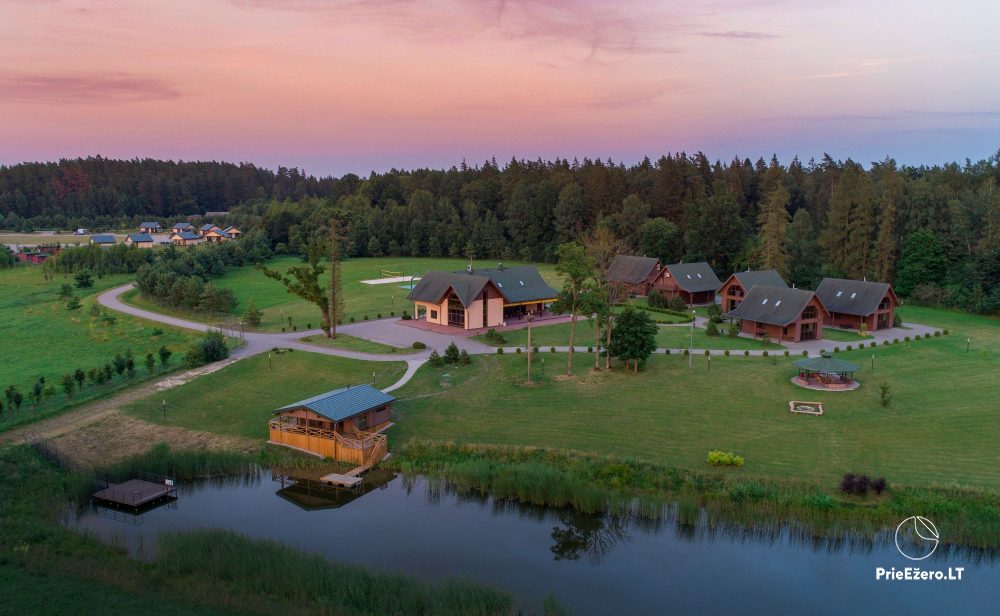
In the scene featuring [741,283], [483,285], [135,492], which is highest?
[483,285]

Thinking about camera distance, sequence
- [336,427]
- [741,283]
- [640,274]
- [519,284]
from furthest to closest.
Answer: [640,274] < [519,284] < [741,283] < [336,427]

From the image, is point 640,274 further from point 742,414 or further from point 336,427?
point 336,427

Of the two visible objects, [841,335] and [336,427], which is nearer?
[336,427]

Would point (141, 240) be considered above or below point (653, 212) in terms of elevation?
below

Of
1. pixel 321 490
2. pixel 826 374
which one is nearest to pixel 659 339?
pixel 826 374

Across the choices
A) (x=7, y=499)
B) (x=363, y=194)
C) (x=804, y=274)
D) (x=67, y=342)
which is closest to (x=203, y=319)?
(x=67, y=342)

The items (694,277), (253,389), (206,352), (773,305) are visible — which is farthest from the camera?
(694,277)

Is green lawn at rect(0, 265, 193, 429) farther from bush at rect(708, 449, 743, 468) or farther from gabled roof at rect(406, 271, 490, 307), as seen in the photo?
bush at rect(708, 449, 743, 468)
